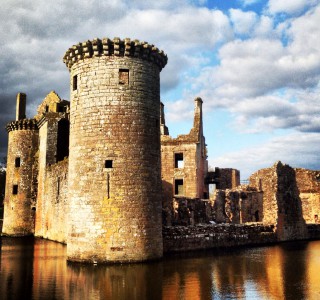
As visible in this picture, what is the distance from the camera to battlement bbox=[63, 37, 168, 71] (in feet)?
48.0

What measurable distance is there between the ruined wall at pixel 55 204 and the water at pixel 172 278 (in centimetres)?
680

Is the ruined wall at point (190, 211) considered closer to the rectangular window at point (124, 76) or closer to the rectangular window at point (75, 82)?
the rectangular window at point (75, 82)

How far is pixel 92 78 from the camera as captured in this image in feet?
48.8

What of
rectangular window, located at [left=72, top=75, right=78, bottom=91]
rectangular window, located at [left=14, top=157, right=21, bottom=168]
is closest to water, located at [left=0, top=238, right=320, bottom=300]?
rectangular window, located at [left=72, top=75, right=78, bottom=91]

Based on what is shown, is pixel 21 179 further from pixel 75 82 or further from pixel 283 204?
pixel 283 204

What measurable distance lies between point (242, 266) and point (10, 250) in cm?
1247

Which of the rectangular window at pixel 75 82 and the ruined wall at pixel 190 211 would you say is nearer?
the rectangular window at pixel 75 82

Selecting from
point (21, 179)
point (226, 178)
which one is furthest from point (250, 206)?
point (21, 179)

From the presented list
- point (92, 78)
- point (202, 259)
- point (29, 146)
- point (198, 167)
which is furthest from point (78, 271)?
point (198, 167)

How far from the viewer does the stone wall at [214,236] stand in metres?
17.6

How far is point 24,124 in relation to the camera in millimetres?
31375

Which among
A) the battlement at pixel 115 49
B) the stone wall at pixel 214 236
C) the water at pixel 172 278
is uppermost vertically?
the battlement at pixel 115 49

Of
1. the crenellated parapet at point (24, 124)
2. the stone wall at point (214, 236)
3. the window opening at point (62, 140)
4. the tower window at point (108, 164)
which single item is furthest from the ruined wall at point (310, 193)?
the tower window at point (108, 164)

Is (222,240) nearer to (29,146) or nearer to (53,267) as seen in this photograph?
(53,267)
